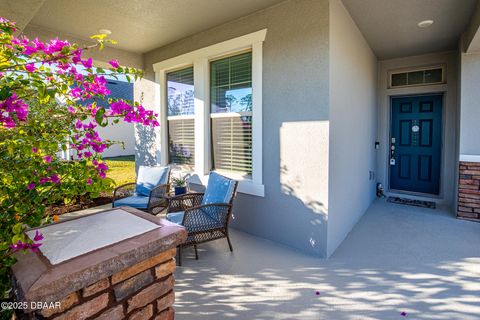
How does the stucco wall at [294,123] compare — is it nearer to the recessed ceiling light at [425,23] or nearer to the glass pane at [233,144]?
the glass pane at [233,144]

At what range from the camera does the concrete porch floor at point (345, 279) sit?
218 centimetres

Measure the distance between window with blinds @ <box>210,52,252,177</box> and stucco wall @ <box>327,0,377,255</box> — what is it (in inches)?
44.8

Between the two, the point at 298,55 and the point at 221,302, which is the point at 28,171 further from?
the point at 298,55

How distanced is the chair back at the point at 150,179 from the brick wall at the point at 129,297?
3.11m

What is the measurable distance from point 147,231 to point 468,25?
4.93 m

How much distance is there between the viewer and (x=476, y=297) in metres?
2.31

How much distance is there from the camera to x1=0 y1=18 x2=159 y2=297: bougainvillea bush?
3.64 ft

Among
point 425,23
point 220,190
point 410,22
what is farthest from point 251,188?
point 425,23

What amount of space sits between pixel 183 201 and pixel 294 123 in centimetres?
186

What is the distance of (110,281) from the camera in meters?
1.17

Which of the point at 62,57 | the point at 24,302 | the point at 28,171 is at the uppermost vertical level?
the point at 62,57

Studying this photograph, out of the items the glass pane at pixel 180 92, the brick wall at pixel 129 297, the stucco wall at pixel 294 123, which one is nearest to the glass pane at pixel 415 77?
the stucco wall at pixel 294 123

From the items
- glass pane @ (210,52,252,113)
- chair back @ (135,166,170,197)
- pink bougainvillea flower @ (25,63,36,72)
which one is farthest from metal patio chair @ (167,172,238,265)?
pink bougainvillea flower @ (25,63,36,72)

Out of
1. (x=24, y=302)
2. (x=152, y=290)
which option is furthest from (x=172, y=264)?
(x=24, y=302)
